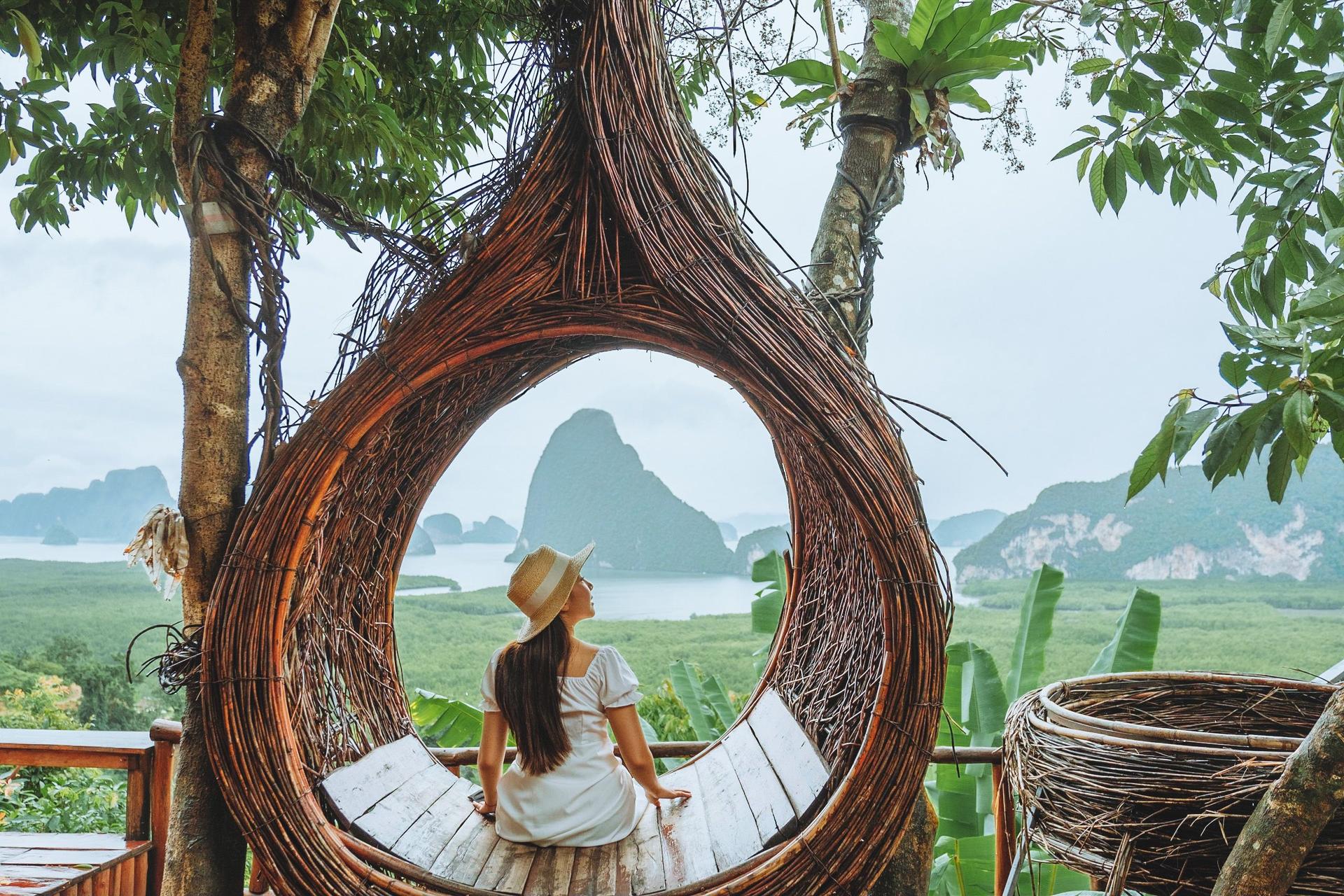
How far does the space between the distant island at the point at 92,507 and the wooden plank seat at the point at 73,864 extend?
5374 millimetres

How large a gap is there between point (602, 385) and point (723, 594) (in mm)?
5669

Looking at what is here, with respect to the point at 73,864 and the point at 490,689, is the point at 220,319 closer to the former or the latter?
the point at 490,689

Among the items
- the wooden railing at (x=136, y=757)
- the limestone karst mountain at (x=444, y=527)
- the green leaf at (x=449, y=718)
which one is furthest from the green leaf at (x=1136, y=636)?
the limestone karst mountain at (x=444, y=527)

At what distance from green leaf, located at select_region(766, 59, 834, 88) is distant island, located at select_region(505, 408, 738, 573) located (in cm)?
534

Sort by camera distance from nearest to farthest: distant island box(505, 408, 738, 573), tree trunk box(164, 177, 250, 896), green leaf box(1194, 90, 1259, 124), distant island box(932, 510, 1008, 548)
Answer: green leaf box(1194, 90, 1259, 124) → tree trunk box(164, 177, 250, 896) → distant island box(932, 510, 1008, 548) → distant island box(505, 408, 738, 573)

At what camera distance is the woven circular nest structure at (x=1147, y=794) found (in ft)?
3.77

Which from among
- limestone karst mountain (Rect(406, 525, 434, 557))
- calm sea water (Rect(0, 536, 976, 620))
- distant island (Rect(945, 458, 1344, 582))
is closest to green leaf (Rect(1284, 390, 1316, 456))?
calm sea water (Rect(0, 536, 976, 620))

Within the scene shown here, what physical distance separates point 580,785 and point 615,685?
252mm

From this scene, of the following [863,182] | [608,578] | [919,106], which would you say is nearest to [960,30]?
[919,106]

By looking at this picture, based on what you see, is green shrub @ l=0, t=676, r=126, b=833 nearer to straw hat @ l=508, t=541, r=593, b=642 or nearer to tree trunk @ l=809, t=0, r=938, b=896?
straw hat @ l=508, t=541, r=593, b=642

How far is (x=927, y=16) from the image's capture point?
223 centimetres

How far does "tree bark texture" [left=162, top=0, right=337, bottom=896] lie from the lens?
1734mm

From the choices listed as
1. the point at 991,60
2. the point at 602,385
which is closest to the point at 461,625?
the point at 602,385

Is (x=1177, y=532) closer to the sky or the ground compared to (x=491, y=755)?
closer to the sky
